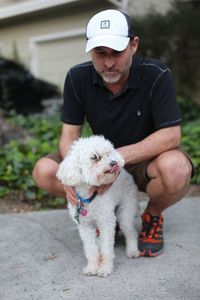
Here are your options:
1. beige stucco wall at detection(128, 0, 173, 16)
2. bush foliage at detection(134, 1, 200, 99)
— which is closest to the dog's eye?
bush foliage at detection(134, 1, 200, 99)

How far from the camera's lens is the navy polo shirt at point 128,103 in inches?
140

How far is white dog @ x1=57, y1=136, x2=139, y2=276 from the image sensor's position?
3.11 meters

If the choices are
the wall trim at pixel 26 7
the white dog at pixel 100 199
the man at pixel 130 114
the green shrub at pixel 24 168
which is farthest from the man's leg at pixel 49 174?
the wall trim at pixel 26 7

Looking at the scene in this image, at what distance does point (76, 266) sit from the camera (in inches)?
139

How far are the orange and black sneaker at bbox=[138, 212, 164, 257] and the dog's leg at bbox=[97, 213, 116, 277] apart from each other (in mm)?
388

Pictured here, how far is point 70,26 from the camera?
11.1m

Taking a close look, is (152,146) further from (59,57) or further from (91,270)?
(59,57)

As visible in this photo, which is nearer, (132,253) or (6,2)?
(132,253)

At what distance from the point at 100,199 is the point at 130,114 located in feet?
2.26

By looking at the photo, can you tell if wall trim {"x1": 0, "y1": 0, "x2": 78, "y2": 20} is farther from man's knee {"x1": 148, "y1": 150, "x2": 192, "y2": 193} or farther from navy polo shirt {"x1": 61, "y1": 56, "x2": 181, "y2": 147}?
man's knee {"x1": 148, "y1": 150, "x2": 192, "y2": 193}

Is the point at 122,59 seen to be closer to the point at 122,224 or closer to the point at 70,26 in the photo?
the point at 122,224

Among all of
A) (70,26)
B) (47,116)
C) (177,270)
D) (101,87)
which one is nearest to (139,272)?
(177,270)

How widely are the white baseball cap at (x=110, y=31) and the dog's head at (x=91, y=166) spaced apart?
0.67 m

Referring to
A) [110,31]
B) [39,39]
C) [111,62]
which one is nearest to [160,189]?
[111,62]
